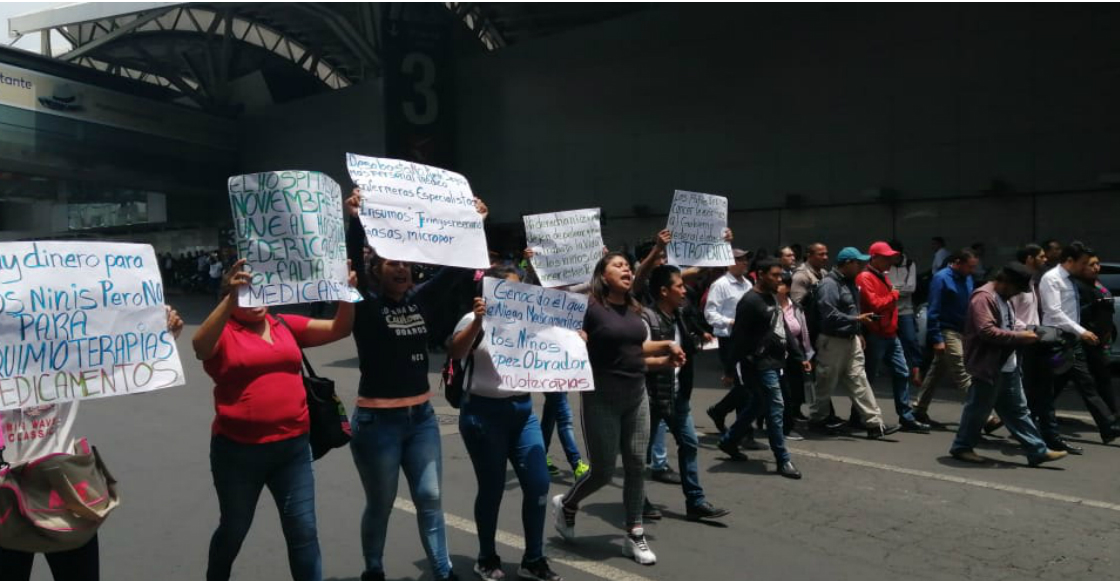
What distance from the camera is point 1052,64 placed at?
47.5 ft

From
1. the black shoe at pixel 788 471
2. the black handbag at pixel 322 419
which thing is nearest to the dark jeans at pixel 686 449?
the black shoe at pixel 788 471

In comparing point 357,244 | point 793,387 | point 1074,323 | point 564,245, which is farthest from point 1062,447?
point 357,244

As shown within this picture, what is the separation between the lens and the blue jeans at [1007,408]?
7.09 meters

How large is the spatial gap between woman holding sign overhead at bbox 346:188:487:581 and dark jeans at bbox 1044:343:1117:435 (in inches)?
245

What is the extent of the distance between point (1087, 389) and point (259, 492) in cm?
750

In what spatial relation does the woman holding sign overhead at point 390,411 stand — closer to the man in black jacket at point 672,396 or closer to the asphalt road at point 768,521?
the asphalt road at point 768,521

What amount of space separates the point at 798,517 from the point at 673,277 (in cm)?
182

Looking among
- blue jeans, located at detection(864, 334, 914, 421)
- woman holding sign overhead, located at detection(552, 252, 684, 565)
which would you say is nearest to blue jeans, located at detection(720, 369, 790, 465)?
woman holding sign overhead, located at detection(552, 252, 684, 565)

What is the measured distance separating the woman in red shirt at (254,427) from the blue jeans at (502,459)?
94 cm

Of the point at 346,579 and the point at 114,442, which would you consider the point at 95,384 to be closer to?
the point at 346,579

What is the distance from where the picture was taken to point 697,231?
7.02 meters

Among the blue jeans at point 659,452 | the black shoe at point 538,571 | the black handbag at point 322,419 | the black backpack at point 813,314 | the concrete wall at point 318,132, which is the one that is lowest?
the black shoe at point 538,571

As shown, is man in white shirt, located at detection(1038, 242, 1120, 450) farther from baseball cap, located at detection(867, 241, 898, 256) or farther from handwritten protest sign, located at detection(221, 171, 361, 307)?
handwritten protest sign, located at detection(221, 171, 361, 307)

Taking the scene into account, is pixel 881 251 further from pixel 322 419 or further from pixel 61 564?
pixel 61 564
